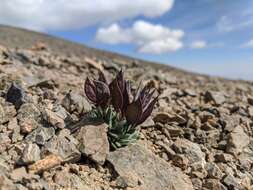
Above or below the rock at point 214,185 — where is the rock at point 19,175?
above

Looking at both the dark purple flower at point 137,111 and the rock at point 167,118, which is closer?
the dark purple flower at point 137,111

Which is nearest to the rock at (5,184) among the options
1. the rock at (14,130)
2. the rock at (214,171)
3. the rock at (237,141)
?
the rock at (14,130)

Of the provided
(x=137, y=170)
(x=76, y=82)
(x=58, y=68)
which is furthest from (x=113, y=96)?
(x=58, y=68)

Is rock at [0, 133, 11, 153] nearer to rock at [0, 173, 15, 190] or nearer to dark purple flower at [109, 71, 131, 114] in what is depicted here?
rock at [0, 173, 15, 190]

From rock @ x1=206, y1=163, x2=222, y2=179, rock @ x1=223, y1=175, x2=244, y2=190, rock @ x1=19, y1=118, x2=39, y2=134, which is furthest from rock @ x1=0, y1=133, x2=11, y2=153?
rock @ x1=223, y1=175, x2=244, y2=190

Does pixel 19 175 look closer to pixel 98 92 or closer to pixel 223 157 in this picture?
pixel 98 92

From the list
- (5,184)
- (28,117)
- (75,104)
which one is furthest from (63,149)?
(75,104)

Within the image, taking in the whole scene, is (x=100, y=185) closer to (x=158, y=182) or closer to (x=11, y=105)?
(x=158, y=182)

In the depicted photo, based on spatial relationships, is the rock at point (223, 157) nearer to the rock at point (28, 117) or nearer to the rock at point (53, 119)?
the rock at point (53, 119)
